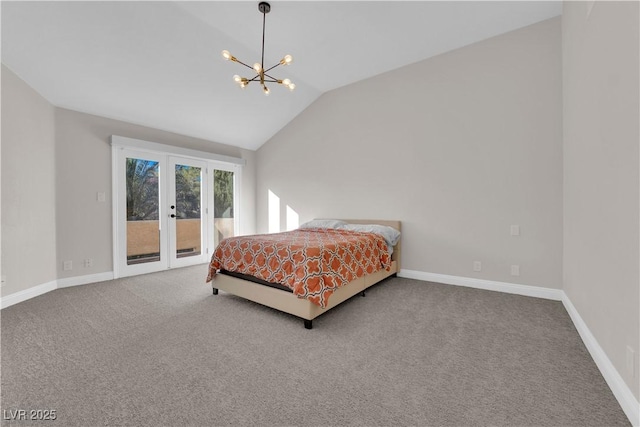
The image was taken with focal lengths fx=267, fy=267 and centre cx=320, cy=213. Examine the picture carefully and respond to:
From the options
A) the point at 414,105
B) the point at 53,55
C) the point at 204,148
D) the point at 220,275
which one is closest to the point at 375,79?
the point at 414,105

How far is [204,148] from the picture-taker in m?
5.02

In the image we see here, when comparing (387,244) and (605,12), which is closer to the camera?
(605,12)

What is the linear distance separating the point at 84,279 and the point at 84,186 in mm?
1263

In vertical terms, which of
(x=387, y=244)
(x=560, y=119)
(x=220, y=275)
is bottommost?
(x=220, y=275)

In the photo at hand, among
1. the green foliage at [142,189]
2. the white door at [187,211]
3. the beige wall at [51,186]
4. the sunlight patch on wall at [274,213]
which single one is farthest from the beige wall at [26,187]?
the sunlight patch on wall at [274,213]

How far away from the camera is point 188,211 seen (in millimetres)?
4801

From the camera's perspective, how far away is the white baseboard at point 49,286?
2811mm

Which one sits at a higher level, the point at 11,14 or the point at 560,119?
the point at 11,14

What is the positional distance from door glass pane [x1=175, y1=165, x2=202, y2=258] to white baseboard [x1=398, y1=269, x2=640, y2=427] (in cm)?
365

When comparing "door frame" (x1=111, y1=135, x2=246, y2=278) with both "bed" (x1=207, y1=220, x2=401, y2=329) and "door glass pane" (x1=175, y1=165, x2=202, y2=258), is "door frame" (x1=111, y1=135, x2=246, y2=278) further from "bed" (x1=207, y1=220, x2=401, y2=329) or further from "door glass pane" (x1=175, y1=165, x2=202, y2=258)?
"bed" (x1=207, y1=220, x2=401, y2=329)

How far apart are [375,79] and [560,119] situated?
8.01ft

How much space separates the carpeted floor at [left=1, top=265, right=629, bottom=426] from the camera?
4.45 ft

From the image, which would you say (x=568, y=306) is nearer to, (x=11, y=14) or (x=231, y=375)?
(x=231, y=375)

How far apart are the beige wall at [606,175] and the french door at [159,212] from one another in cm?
514
